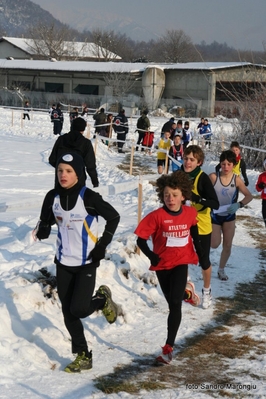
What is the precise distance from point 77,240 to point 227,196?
3.24 meters

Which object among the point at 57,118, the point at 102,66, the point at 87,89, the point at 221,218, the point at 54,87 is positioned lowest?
the point at 221,218

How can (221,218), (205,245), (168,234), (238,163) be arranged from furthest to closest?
1. (238,163)
2. (221,218)
3. (205,245)
4. (168,234)

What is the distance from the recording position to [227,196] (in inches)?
299

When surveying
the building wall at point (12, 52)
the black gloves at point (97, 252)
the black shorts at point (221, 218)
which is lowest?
the black shorts at point (221, 218)

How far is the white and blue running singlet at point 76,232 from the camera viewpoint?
188 inches

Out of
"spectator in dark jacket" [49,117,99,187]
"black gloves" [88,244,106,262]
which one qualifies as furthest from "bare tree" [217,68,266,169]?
"black gloves" [88,244,106,262]

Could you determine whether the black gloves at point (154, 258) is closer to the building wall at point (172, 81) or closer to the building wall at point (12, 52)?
the building wall at point (172, 81)

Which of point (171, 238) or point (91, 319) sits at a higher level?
point (171, 238)

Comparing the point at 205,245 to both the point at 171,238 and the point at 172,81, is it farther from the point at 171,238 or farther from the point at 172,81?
the point at 172,81

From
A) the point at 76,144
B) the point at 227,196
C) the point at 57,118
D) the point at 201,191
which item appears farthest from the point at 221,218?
the point at 57,118

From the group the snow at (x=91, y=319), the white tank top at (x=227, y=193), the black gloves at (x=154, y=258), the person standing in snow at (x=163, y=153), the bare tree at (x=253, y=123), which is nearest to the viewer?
the snow at (x=91, y=319)

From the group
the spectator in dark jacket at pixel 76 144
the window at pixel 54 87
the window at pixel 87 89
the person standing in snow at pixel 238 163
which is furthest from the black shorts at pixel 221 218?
the window at pixel 54 87

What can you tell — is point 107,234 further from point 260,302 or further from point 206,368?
point 260,302

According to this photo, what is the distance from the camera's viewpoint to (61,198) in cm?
482
